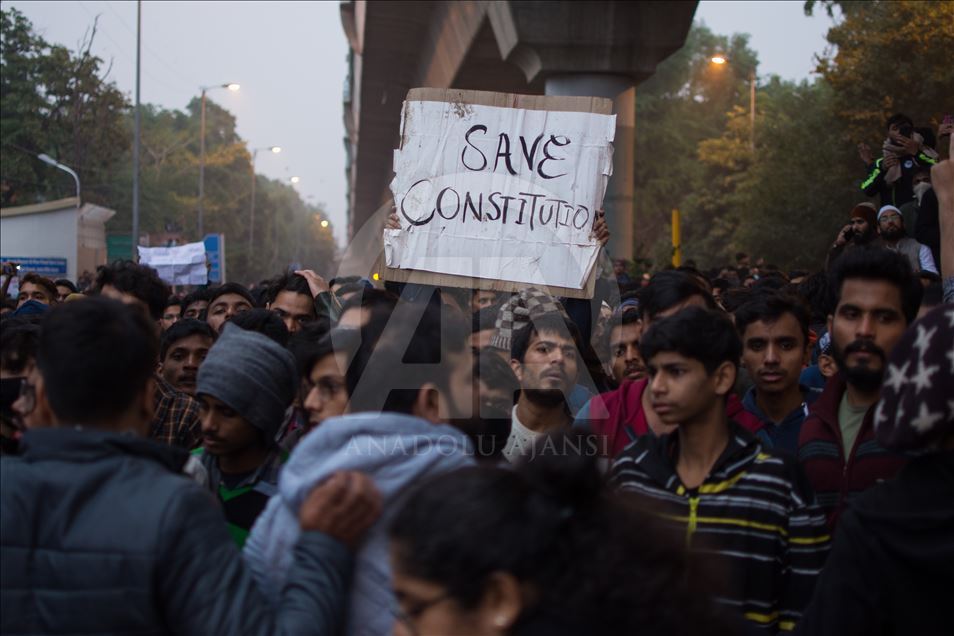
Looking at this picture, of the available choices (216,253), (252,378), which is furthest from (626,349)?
(216,253)

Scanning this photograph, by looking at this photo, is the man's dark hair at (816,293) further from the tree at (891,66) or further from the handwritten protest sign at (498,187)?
the tree at (891,66)

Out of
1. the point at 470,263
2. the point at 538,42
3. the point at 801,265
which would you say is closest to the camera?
the point at 470,263

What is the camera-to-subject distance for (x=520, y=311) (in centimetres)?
582

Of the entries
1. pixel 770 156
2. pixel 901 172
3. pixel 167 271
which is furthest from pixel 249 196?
pixel 901 172

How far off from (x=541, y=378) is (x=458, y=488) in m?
2.75

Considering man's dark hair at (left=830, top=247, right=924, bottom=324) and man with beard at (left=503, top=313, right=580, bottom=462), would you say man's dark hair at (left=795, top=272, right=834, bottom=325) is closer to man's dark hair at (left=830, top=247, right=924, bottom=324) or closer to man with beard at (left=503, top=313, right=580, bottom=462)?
man with beard at (left=503, top=313, right=580, bottom=462)

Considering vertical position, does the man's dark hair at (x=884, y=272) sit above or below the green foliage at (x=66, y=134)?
below

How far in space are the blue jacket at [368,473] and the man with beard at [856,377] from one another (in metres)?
1.53

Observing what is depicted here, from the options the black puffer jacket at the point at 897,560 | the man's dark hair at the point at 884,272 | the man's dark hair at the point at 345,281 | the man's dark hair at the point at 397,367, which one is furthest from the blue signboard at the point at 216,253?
the black puffer jacket at the point at 897,560

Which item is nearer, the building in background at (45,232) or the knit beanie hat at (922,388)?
the knit beanie hat at (922,388)

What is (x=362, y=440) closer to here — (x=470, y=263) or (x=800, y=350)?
(x=800, y=350)

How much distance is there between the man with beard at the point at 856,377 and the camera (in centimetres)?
356

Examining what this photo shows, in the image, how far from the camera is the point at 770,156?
3369 cm

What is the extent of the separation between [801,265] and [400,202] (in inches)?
904
